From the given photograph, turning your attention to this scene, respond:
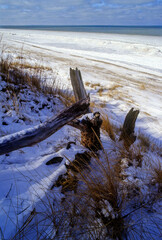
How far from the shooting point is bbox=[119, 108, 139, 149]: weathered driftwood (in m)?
2.12

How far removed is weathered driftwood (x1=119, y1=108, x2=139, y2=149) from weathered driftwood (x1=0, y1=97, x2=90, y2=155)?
0.77m

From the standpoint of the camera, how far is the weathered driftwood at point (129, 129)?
212cm

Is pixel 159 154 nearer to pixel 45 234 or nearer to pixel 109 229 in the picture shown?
pixel 109 229

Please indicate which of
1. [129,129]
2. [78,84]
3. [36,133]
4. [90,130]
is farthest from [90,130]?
[78,84]

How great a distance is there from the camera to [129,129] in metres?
2.22

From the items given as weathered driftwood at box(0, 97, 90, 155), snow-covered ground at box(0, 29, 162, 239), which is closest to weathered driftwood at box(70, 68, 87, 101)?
snow-covered ground at box(0, 29, 162, 239)

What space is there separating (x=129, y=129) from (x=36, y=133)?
1.42 m

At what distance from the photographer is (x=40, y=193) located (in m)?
1.37

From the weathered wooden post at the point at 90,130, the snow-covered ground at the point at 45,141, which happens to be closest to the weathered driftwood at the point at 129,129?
the snow-covered ground at the point at 45,141

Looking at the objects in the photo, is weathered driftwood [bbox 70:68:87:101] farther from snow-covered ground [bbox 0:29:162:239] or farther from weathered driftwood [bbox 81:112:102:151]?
weathered driftwood [bbox 81:112:102:151]

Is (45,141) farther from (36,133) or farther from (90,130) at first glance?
(36,133)

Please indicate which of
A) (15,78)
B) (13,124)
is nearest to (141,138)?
(13,124)

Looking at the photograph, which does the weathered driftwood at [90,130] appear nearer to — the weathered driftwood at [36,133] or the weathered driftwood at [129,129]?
the weathered driftwood at [36,133]

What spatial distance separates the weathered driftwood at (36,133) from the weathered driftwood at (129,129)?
0.77 metres
